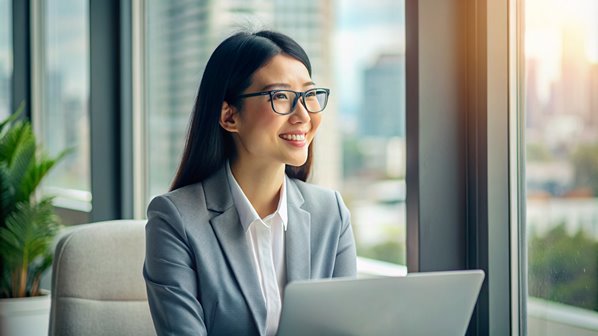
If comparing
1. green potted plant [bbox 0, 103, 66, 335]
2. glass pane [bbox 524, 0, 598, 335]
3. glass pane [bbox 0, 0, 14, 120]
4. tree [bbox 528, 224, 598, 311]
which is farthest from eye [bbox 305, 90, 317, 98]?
glass pane [bbox 0, 0, 14, 120]

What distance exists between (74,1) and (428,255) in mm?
3046

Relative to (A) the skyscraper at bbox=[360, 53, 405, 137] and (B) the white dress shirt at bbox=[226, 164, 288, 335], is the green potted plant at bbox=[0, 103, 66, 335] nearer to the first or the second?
(A) the skyscraper at bbox=[360, 53, 405, 137]

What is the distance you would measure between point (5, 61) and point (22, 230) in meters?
1.94

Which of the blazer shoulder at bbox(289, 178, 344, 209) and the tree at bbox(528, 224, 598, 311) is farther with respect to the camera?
the blazer shoulder at bbox(289, 178, 344, 209)

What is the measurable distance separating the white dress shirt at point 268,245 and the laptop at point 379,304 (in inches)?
17.8

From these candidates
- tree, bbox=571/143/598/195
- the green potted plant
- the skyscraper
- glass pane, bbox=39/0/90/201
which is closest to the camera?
tree, bbox=571/143/598/195

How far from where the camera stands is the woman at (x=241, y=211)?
1687 millimetres

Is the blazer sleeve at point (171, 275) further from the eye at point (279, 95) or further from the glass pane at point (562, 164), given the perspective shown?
the glass pane at point (562, 164)

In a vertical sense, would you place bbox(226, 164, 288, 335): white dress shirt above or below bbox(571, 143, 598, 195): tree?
below

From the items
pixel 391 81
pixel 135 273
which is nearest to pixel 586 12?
pixel 391 81

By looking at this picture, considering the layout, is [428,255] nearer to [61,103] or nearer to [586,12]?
[586,12]

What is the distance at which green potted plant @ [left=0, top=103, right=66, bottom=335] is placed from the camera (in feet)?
10.7

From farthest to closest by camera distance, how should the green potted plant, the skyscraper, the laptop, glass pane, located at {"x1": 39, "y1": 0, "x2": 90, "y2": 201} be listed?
glass pane, located at {"x1": 39, "y1": 0, "x2": 90, "y2": 201}, the green potted plant, the skyscraper, the laptop

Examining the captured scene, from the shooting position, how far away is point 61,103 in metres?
4.53
